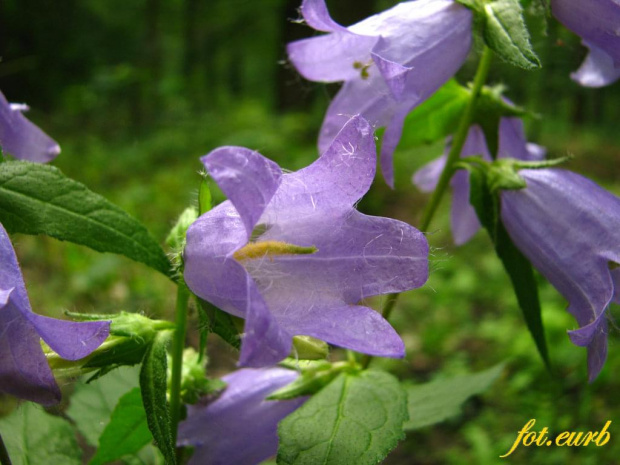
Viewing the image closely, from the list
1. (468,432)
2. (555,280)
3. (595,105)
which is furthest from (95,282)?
(595,105)

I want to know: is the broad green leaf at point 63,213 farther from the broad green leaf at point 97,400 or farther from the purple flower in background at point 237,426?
the broad green leaf at point 97,400

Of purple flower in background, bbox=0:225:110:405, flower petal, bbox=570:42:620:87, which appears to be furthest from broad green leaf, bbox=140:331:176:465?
flower petal, bbox=570:42:620:87

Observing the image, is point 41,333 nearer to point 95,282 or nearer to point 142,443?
point 142,443

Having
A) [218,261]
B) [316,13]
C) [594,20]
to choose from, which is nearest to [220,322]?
[218,261]

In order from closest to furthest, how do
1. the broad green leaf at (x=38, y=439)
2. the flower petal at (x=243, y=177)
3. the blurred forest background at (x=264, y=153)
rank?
1. the flower petal at (x=243, y=177)
2. the broad green leaf at (x=38, y=439)
3. the blurred forest background at (x=264, y=153)

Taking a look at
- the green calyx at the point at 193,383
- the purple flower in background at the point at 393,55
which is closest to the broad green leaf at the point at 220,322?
the green calyx at the point at 193,383

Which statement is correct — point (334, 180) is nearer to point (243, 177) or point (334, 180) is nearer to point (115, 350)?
point (243, 177)
